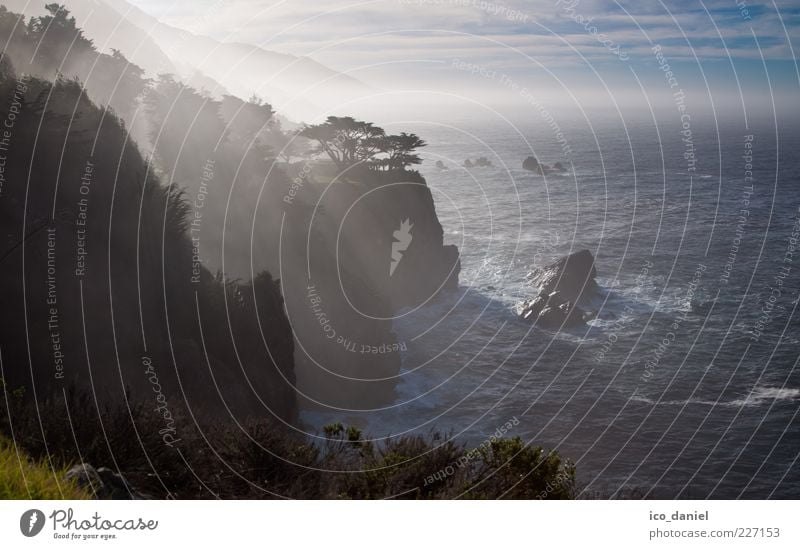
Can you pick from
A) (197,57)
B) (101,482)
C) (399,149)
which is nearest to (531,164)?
(399,149)

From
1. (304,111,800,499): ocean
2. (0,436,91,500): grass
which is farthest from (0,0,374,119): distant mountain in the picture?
(0,436,91,500): grass

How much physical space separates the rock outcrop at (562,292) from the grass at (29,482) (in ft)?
165

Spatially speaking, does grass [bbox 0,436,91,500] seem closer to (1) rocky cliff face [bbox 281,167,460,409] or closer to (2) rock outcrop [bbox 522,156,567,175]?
(1) rocky cliff face [bbox 281,167,460,409]

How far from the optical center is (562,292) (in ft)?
209

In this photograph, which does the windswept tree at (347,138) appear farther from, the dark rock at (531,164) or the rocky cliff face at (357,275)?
the dark rock at (531,164)

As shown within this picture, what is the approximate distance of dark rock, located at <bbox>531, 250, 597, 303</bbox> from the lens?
6419 cm

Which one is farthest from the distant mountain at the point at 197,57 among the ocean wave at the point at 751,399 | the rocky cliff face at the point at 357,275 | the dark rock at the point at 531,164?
the dark rock at the point at 531,164

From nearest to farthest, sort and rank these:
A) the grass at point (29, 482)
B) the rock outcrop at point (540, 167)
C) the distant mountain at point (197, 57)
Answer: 1. the grass at point (29, 482)
2. the distant mountain at point (197, 57)
3. the rock outcrop at point (540, 167)

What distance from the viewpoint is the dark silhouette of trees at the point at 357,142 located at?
58.1 metres

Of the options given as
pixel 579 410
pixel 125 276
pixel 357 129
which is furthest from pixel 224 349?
pixel 357 129

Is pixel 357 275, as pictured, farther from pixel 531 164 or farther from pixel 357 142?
pixel 531 164

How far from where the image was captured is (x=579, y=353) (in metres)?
A: 52.8
